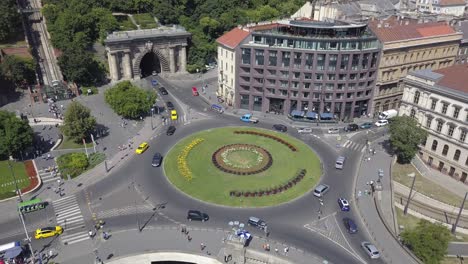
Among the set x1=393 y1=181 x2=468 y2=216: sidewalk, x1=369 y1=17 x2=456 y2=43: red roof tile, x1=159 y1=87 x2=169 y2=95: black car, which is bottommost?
x1=393 y1=181 x2=468 y2=216: sidewalk

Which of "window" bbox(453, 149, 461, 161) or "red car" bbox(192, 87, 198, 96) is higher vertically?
"red car" bbox(192, 87, 198, 96)

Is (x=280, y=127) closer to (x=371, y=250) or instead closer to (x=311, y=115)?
(x=311, y=115)

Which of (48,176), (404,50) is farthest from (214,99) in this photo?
(404,50)

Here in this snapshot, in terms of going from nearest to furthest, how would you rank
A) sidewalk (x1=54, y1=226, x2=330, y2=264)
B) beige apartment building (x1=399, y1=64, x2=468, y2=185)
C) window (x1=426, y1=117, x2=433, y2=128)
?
sidewalk (x1=54, y1=226, x2=330, y2=264) < beige apartment building (x1=399, y1=64, x2=468, y2=185) < window (x1=426, y1=117, x2=433, y2=128)

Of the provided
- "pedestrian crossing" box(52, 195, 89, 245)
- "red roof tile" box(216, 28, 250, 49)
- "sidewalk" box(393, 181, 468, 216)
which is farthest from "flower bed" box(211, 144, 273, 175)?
"red roof tile" box(216, 28, 250, 49)

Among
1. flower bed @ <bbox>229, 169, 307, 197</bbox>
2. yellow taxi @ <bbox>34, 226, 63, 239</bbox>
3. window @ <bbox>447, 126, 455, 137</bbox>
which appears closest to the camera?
yellow taxi @ <bbox>34, 226, 63, 239</bbox>

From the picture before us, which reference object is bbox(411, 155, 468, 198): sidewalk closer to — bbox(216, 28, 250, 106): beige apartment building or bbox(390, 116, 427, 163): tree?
bbox(390, 116, 427, 163): tree

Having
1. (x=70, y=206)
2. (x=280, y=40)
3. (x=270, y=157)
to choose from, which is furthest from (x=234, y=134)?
(x=70, y=206)

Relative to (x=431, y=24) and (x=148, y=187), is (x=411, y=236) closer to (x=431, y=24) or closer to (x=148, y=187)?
(x=148, y=187)

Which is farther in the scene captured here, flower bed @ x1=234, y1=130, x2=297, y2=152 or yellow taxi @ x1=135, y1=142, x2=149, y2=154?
flower bed @ x1=234, y1=130, x2=297, y2=152
